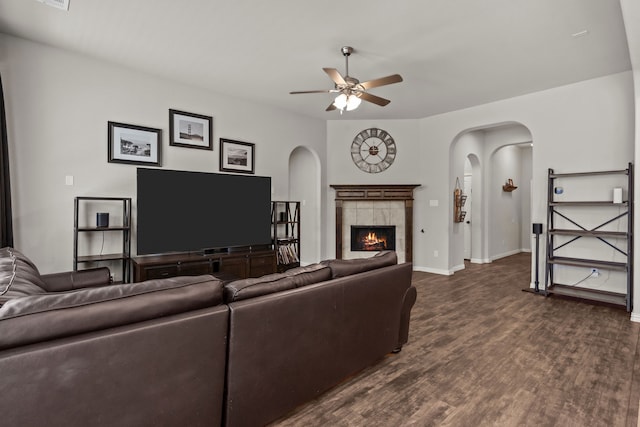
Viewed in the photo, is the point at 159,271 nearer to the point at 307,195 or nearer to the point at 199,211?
the point at 199,211

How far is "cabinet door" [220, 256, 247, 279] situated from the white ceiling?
7.74 feet

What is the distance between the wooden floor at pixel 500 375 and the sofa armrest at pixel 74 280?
2.24 meters

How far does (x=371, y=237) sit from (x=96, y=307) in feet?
17.9

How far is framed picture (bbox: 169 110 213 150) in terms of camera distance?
14.3ft

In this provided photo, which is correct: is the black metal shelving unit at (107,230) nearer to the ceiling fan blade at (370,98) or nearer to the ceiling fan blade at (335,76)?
the ceiling fan blade at (335,76)

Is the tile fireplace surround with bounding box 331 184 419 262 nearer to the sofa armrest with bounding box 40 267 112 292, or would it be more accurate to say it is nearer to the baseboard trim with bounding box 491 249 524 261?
the baseboard trim with bounding box 491 249 524 261

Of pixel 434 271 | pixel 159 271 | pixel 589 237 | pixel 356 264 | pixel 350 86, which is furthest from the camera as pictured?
pixel 434 271

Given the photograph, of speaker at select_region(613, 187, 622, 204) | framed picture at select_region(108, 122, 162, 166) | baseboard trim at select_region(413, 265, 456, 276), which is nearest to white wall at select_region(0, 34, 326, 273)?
framed picture at select_region(108, 122, 162, 166)

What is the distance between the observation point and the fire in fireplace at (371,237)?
6.34 metres

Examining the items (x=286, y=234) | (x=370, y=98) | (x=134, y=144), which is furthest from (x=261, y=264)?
(x=370, y=98)

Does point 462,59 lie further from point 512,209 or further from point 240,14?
point 512,209

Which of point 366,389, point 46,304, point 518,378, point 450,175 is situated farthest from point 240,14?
point 450,175

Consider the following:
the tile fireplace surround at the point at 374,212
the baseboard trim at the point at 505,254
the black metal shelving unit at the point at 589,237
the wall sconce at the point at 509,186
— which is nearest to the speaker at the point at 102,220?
the tile fireplace surround at the point at 374,212

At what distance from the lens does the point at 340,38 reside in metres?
3.18
